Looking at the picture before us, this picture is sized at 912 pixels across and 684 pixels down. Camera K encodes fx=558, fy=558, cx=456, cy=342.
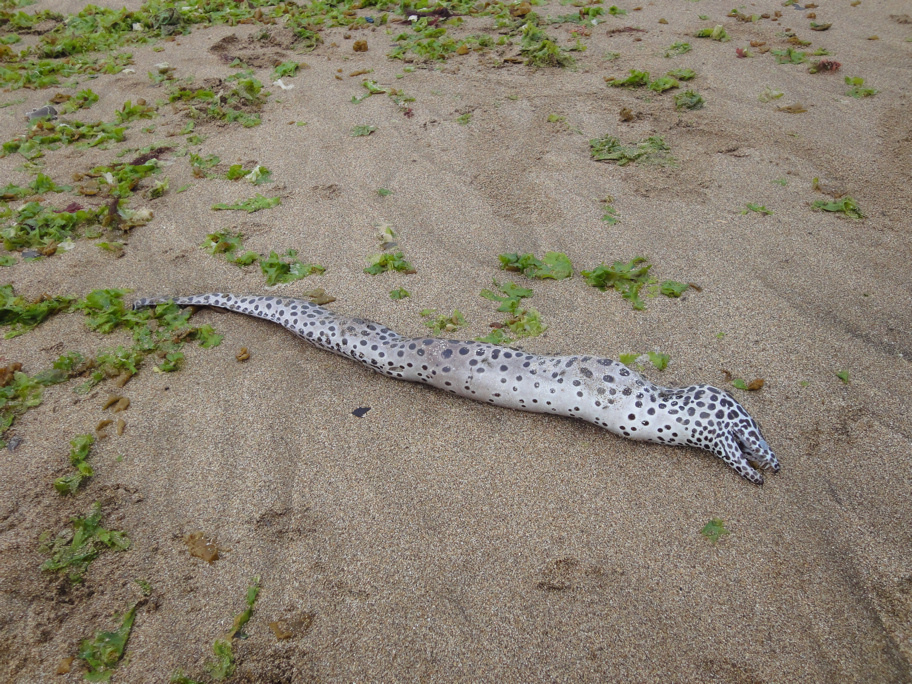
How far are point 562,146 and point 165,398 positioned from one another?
406 cm

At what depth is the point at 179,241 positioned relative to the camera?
4.68 meters

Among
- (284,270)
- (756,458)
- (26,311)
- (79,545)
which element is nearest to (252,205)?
(284,270)

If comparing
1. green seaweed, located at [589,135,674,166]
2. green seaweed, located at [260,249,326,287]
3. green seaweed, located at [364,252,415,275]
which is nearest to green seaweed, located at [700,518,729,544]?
green seaweed, located at [364,252,415,275]

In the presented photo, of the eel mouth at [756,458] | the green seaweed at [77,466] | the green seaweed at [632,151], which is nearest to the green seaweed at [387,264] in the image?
the green seaweed at [77,466]

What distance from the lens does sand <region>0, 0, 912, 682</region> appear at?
235cm

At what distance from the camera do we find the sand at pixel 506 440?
7.71ft

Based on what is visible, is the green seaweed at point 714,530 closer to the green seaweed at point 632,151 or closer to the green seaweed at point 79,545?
the green seaweed at point 79,545

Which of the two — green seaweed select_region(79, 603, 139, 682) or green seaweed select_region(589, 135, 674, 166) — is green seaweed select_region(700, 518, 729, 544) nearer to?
green seaweed select_region(79, 603, 139, 682)

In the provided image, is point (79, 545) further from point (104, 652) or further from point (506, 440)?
point (506, 440)

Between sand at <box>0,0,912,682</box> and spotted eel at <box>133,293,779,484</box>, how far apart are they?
0.11 m

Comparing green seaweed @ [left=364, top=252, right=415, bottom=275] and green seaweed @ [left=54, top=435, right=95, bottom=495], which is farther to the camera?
green seaweed @ [left=364, top=252, right=415, bottom=275]

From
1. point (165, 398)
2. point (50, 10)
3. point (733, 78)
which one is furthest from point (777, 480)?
point (50, 10)

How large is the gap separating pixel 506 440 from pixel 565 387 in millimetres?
441

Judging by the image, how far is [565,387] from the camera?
121 inches
